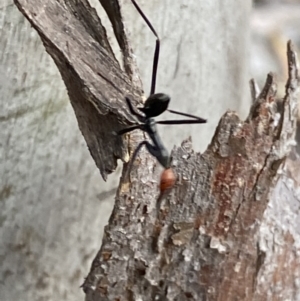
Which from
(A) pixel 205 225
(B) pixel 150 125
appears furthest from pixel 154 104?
(A) pixel 205 225

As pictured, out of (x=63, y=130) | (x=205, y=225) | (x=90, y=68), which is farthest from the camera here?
(x=63, y=130)

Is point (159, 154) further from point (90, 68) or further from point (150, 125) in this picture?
point (90, 68)

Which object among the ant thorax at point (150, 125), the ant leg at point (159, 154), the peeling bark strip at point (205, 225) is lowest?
the peeling bark strip at point (205, 225)

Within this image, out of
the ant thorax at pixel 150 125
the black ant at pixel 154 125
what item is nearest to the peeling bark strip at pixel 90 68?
the black ant at pixel 154 125

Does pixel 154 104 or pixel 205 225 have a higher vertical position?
pixel 154 104

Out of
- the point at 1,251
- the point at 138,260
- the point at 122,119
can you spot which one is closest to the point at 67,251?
the point at 1,251

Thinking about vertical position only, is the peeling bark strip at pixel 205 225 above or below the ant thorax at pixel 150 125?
below

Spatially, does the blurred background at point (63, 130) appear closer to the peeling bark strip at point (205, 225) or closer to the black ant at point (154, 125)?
the black ant at point (154, 125)
